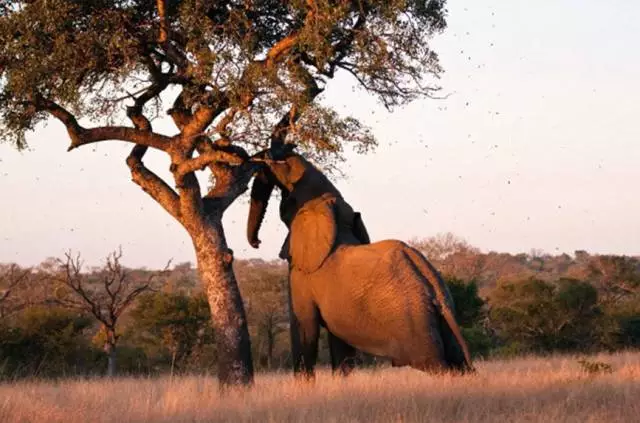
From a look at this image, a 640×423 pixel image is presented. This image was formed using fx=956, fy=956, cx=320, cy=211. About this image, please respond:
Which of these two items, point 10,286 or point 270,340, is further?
point 270,340

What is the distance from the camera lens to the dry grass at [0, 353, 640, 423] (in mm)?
9102

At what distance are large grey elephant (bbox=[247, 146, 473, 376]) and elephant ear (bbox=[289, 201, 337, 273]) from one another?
15 mm

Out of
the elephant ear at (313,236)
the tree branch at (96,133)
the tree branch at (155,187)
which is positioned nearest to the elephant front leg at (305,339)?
the elephant ear at (313,236)

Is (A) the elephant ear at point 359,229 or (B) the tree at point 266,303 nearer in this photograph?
(A) the elephant ear at point 359,229

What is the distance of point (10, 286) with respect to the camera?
25797mm

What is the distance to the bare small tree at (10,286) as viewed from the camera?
25663 mm

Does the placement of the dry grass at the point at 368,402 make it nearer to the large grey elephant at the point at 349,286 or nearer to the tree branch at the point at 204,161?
the large grey elephant at the point at 349,286

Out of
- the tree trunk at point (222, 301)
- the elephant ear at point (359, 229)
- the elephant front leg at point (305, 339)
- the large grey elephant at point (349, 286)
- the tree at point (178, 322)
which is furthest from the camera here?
the tree at point (178, 322)

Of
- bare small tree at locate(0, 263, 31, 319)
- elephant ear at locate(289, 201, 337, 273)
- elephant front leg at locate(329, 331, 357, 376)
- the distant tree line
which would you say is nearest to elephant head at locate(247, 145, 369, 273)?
elephant ear at locate(289, 201, 337, 273)

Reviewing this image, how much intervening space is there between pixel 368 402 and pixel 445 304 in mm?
3648

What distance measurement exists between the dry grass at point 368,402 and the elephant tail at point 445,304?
525 millimetres

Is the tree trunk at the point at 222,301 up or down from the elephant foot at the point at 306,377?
up

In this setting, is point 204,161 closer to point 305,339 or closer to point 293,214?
point 293,214

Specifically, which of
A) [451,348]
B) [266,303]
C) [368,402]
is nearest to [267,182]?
[451,348]
